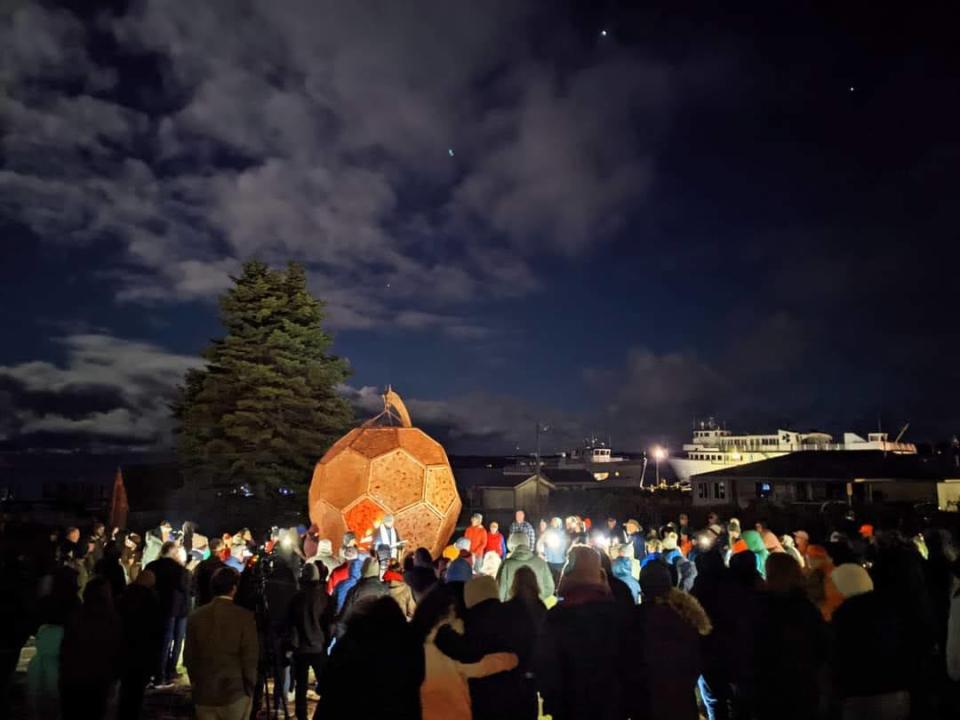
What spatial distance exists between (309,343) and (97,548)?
12572mm

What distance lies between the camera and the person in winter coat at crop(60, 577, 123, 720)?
4711mm

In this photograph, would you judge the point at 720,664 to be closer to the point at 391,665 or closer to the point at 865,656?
the point at 865,656

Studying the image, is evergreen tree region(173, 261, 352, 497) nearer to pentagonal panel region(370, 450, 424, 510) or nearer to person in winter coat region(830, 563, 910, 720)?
pentagonal panel region(370, 450, 424, 510)

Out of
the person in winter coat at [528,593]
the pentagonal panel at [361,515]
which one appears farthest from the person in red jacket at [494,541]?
the person in winter coat at [528,593]

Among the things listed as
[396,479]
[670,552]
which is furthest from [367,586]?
[396,479]

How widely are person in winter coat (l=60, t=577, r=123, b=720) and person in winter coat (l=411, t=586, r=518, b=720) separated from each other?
2.92 meters

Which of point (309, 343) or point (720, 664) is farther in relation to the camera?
point (309, 343)

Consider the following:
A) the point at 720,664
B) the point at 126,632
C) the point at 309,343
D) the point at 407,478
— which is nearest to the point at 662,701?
the point at 720,664

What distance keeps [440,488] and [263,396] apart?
381 inches

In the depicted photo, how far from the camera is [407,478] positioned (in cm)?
1331

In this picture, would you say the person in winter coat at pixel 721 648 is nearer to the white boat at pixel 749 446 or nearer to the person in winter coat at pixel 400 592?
the person in winter coat at pixel 400 592

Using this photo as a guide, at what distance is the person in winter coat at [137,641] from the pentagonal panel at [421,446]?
7.94 meters

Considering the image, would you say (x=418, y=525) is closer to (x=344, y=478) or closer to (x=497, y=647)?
(x=344, y=478)

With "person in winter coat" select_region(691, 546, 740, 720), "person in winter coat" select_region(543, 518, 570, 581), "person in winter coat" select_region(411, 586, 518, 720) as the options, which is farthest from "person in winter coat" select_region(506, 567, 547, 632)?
"person in winter coat" select_region(543, 518, 570, 581)
